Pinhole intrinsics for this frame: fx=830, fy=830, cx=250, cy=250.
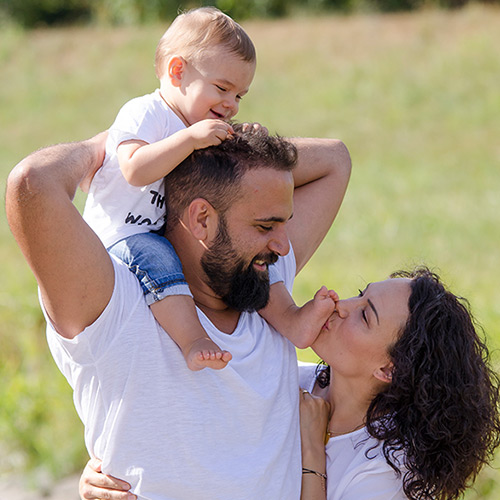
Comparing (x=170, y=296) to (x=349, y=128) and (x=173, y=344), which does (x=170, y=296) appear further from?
(x=349, y=128)

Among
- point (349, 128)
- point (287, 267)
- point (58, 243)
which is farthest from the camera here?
point (349, 128)

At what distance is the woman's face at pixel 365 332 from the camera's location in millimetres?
2660

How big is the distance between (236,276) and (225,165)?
36cm

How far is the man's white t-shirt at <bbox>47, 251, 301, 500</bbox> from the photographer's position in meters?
2.38

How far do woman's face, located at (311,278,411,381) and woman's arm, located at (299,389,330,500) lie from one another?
14 centimetres

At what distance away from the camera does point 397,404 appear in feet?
8.75

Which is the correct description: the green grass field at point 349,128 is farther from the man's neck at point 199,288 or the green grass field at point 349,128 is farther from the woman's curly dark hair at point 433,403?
the man's neck at point 199,288

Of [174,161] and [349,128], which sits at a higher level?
[174,161]

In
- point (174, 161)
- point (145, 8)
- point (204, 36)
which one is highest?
point (204, 36)

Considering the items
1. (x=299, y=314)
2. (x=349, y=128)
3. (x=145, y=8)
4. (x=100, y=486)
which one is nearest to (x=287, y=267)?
(x=299, y=314)

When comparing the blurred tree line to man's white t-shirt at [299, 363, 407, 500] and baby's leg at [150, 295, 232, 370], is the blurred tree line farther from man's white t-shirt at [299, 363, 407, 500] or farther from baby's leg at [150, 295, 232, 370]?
baby's leg at [150, 295, 232, 370]

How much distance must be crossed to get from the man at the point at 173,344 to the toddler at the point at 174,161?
6 cm

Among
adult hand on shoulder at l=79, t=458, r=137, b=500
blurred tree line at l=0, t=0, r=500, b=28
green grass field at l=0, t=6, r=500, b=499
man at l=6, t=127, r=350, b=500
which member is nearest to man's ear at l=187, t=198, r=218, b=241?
man at l=6, t=127, r=350, b=500

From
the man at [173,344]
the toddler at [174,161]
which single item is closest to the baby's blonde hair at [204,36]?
the toddler at [174,161]
